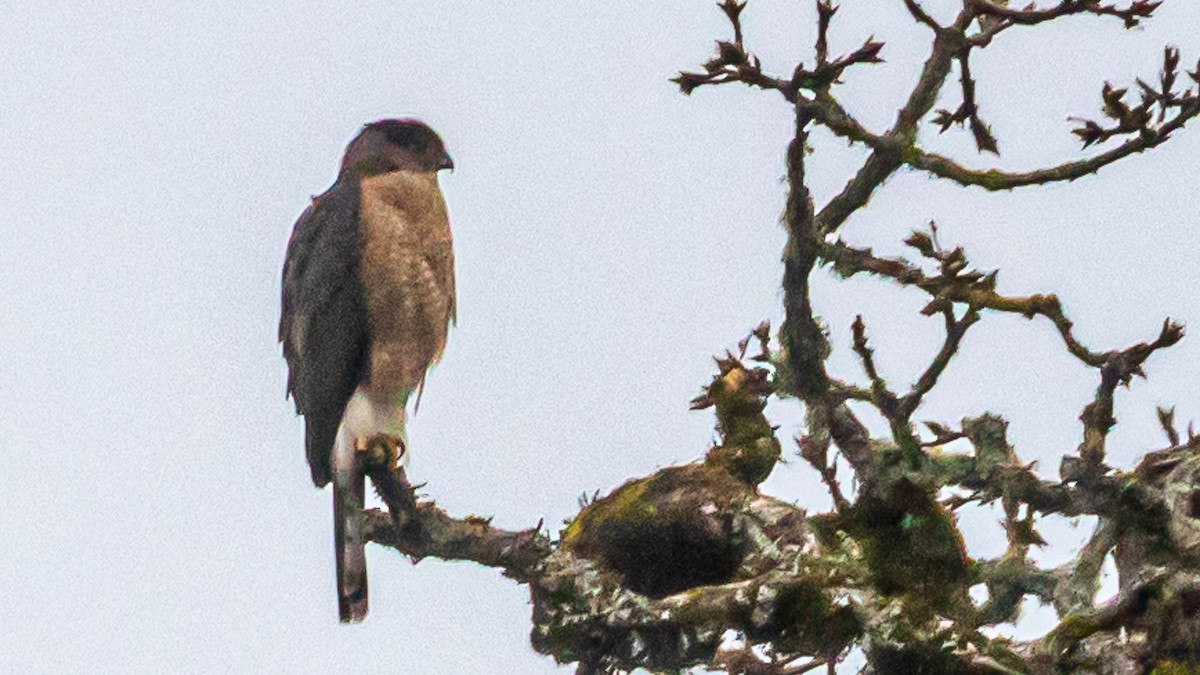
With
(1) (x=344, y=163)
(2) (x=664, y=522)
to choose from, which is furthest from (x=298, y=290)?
(2) (x=664, y=522)

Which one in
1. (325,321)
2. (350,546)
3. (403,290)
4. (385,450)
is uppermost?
(403,290)

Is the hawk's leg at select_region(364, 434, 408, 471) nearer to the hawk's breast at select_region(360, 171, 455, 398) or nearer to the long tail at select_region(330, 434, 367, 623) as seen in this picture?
the long tail at select_region(330, 434, 367, 623)

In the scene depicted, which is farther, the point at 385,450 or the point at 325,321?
the point at 325,321

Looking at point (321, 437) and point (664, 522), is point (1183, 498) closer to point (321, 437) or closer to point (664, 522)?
point (664, 522)

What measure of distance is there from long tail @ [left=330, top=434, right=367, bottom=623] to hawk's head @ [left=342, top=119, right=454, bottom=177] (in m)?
1.94

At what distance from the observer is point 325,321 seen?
7051 mm

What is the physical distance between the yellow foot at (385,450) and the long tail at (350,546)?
0.34 ft

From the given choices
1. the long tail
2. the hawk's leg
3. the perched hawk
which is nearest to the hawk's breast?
the perched hawk

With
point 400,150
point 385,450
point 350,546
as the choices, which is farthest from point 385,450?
point 400,150

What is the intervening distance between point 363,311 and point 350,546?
133cm

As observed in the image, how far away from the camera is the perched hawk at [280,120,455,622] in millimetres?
6930

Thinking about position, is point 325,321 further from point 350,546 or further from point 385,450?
point 350,546

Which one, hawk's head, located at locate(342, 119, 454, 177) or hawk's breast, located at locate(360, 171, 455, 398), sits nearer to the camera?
hawk's breast, located at locate(360, 171, 455, 398)

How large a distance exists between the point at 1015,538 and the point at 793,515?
748mm
